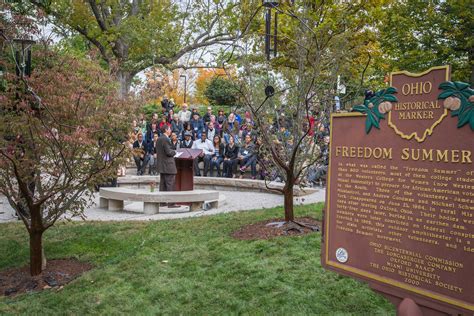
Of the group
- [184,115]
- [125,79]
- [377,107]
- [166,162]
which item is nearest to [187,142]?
A: [184,115]

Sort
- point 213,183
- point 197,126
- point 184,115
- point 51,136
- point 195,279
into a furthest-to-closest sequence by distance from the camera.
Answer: point 184,115 → point 197,126 → point 213,183 → point 51,136 → point 195,279

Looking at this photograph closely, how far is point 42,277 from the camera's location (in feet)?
21.7

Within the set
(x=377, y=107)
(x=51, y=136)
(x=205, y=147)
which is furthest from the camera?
(x=205, y=147)

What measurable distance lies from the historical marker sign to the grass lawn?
132 centimetres

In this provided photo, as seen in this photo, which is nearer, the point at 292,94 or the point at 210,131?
the point at 292,94

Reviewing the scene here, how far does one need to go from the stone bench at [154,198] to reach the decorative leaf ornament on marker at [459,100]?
28.2ft

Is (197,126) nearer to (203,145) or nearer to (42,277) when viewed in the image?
(203,145)

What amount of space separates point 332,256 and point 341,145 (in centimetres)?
95

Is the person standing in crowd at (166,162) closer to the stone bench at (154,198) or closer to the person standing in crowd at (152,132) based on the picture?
the stone bench at (154,198)

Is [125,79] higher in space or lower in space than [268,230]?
higher

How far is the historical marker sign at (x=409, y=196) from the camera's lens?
305 centimetres

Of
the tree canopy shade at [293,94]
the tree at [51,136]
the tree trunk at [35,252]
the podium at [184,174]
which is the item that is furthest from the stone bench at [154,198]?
the tree trunk at [35,252]

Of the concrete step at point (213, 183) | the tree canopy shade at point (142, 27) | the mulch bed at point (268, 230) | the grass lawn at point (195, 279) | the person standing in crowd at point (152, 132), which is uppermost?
the tree canopy shade at point (142, 27)

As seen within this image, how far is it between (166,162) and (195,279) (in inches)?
252
